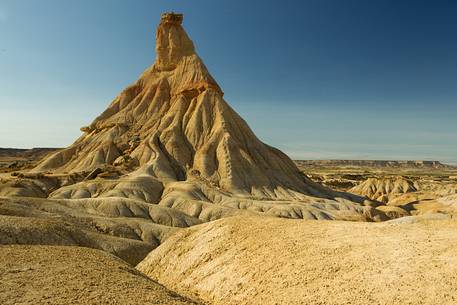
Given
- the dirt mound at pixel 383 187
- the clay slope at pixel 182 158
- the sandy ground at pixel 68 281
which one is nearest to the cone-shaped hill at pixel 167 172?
the clay slope at pixel 182 158

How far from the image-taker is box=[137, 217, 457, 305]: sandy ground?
1570 centimetres

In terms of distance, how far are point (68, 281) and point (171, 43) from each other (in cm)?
11091

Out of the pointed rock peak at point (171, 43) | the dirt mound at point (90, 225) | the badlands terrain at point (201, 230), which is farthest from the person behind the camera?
the pointed rock peak at point (171, 43)

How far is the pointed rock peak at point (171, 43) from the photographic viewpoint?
121375 millimetres

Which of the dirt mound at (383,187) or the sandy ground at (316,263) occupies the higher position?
the sandy ground at (316,263)

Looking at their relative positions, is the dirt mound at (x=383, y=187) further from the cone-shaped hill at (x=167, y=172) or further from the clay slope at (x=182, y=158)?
the clay slope at (x=182, y=158)

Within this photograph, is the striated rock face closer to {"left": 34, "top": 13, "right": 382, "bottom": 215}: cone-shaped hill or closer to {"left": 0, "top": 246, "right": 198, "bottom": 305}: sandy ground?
{"left": 34, "top": 13, "right": 382, "bottom": 215}: cone-shaped hill

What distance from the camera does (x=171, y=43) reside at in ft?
397

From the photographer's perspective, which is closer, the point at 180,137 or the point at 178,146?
the point at 178,146

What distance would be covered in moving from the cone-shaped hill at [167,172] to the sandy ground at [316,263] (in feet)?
42.1

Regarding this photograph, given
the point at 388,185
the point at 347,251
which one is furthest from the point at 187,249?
the point at 388,185

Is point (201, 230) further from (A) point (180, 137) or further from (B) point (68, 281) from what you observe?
(A) point (180, 137)

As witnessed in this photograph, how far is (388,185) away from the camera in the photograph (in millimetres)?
138875

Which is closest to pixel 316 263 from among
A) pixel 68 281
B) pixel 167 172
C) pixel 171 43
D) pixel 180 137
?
pixel 68 281
